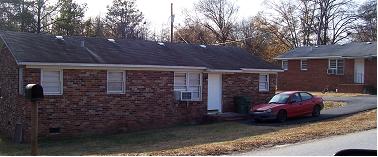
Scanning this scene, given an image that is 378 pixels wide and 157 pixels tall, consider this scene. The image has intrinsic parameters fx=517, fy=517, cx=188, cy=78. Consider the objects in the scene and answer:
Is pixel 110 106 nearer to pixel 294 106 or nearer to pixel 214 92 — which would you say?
pixel 214 92

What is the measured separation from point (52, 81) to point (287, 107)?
984cm

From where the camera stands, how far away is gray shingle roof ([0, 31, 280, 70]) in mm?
20250

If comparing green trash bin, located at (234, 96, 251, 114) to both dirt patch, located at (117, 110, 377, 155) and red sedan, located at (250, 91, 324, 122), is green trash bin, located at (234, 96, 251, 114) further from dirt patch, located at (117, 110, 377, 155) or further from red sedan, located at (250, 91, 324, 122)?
dirt patch, located at (117, 110, 377, 155)

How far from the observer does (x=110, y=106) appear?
21141mm

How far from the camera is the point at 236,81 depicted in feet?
84.4

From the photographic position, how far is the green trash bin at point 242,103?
24984 mm

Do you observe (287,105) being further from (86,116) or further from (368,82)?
(368,82)

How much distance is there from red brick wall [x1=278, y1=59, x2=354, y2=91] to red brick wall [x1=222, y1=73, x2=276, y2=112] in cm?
1474

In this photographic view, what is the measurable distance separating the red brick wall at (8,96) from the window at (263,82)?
12.4 metres

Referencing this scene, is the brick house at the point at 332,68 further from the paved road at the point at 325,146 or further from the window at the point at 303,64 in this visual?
the paved road at the point at 325,146

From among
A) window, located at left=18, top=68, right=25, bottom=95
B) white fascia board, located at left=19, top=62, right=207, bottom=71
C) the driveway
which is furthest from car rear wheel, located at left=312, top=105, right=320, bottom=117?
window, located at left=18, top=68, right=25, bottom=95

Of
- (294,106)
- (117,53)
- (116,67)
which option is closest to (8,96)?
(116,67)

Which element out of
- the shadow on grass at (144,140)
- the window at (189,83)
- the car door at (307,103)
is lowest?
the shadow on grass at (144,140)

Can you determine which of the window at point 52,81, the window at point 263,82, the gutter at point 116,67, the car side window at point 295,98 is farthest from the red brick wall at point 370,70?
the window at point 52,81
